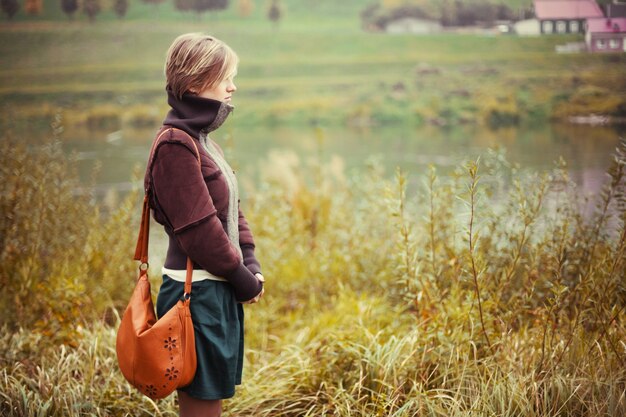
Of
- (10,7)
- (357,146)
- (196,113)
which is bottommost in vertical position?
(357,146)

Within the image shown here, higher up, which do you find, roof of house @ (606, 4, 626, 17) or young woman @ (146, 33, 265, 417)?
roof of house @ (606, 4, 626, 17)

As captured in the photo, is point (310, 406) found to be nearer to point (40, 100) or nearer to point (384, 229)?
point (384, 229)

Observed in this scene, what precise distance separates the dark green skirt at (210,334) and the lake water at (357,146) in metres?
3.89

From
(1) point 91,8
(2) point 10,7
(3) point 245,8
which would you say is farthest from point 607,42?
(1) point 91,8

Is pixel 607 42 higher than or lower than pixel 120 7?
lower

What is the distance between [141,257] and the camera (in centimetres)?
257

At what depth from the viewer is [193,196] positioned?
7.43 ft

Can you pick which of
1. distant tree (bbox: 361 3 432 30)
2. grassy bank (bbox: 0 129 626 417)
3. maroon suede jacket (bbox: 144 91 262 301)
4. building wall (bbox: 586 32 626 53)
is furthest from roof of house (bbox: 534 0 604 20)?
maroon suede jacket (bbox: 144 91 262 301)

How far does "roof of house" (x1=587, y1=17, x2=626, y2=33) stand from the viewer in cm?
493

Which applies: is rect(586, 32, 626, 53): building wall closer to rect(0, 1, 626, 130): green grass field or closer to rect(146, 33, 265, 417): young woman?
rect(0, 1, 626, 130): green grass field

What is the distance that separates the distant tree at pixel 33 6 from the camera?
773cm

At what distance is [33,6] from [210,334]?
687 centimetres

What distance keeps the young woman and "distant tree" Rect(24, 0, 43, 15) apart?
6311 mm

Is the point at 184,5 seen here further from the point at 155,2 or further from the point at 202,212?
the point at 202,212
